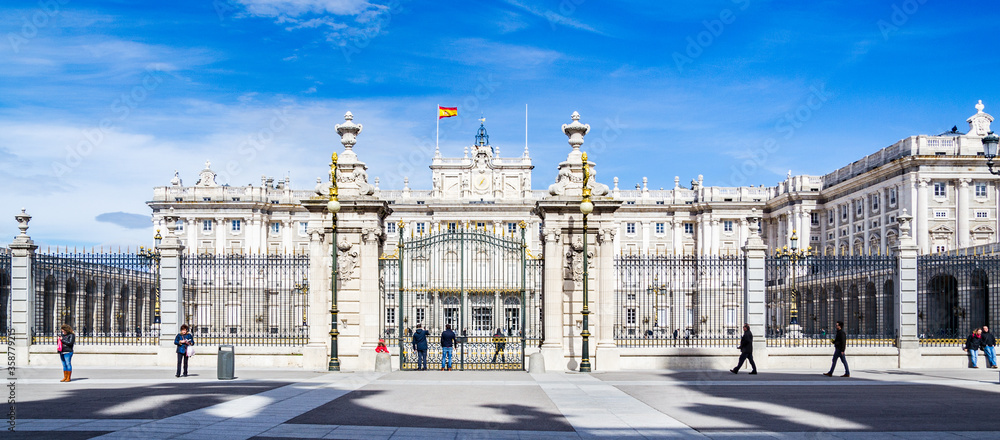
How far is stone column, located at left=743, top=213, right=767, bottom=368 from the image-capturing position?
2670 cm

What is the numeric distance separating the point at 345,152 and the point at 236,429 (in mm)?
14386

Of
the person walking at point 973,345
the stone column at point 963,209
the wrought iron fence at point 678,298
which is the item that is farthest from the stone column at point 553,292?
the stone column at point 963,209

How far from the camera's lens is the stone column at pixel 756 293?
26.7 metres

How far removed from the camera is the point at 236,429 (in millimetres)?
13414

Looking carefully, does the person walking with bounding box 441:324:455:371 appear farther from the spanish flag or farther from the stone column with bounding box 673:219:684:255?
the stone column with bounding box 673:219:684:255

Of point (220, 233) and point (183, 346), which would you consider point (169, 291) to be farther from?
point (220, 233)

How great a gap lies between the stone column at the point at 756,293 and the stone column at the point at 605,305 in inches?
163

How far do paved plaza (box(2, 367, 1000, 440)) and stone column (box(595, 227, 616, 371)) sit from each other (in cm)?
118

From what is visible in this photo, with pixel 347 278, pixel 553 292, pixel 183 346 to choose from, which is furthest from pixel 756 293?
pixel 183 346

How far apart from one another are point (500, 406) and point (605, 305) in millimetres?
9465

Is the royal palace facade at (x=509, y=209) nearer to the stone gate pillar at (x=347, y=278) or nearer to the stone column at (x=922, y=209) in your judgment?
the stone column at (x=922, y=209)

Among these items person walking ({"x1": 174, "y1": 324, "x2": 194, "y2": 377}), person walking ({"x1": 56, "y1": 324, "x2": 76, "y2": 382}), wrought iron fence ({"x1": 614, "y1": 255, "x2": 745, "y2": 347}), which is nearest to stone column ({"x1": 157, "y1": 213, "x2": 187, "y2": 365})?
person walking ({"x1": 174, "y1": 324, "x2": 194, "y2": 377})

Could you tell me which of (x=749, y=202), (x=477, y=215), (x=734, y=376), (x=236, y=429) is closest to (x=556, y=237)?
(x=734, y=376)

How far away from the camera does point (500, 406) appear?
55.1 ft
